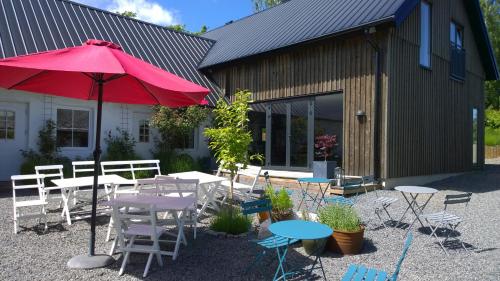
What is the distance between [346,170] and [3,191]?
9305mm

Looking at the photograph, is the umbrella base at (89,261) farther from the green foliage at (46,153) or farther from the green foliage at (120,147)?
the green foliage at (120,147)

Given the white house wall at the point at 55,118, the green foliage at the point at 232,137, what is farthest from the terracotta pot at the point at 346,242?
the white house wall at the point at 55,118

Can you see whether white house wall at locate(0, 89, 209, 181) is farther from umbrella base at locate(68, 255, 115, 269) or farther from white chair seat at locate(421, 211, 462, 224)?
white chair seat at locate(421, 211, 462, 224)

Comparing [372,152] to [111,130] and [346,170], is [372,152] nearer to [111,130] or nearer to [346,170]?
[346,170]

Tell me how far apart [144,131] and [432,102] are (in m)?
10.1

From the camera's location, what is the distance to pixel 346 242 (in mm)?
5148

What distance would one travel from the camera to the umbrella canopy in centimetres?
387

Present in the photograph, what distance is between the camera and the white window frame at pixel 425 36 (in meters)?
12.3

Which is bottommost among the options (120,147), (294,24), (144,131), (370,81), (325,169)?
(325,169)

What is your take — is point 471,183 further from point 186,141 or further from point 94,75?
point 94,75

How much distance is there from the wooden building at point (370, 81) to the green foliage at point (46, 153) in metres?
6.53

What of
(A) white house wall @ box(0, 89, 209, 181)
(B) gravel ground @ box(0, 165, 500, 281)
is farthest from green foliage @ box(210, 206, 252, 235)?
(A) white house wall @ box(0, 89, 209, 181)

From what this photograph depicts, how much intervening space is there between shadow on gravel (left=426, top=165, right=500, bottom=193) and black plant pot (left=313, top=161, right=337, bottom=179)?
11.2 feet

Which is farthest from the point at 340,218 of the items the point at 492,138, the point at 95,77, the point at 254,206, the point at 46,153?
the point at 492,138
